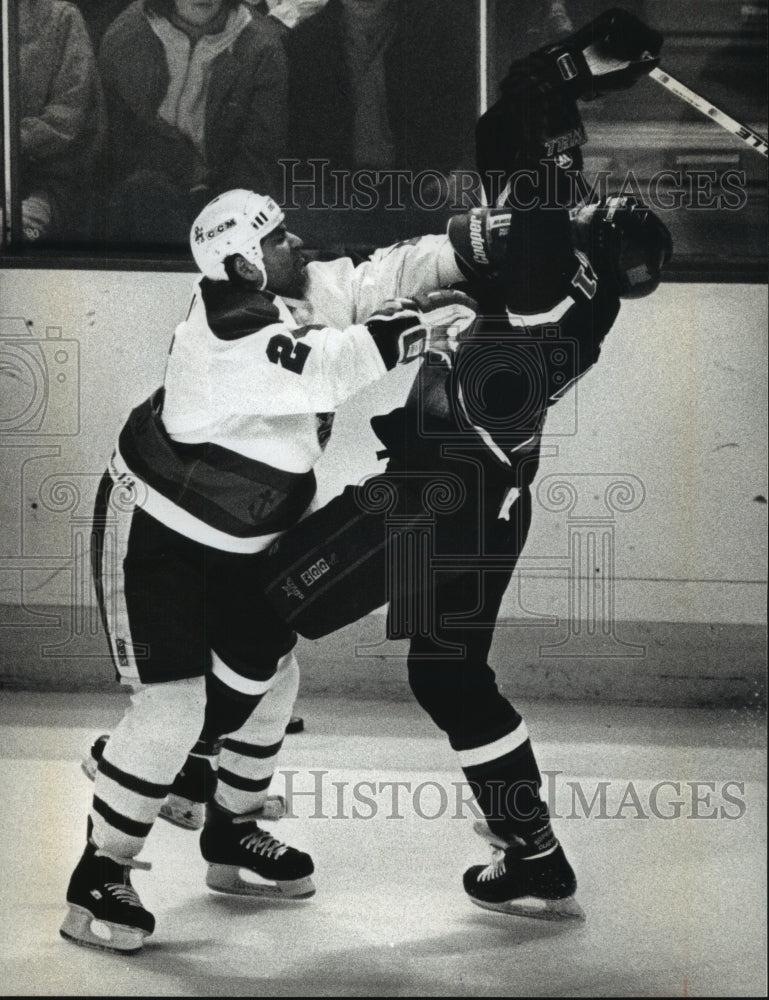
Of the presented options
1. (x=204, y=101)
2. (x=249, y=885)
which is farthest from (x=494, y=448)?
(x=249, y=885)

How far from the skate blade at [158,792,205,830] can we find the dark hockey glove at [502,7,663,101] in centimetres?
146

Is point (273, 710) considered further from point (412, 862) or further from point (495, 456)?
point (495, 456)

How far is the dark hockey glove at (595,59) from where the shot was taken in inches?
93.2

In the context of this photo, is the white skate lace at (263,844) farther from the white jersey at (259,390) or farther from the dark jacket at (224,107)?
the dark jacket at (224,107)

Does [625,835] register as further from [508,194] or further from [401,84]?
[401,84]

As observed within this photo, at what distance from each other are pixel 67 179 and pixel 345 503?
0.80 meters

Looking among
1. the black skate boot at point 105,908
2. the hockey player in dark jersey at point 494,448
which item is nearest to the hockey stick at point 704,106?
the hockey player in dark jersey at point 494,448

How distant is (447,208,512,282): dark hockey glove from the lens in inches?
93.5

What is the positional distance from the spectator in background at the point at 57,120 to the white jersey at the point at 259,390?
0.30 m

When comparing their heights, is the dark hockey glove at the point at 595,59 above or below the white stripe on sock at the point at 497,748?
above

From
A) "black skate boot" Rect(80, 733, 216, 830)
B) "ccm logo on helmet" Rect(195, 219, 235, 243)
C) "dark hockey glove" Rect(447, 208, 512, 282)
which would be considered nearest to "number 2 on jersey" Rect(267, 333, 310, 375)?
"ccm logo on helmet" Rect(195, 219, 235, 243)

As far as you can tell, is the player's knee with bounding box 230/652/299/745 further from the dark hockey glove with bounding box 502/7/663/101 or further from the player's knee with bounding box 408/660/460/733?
the dark hockey glove with bounding box 502/7/663/101

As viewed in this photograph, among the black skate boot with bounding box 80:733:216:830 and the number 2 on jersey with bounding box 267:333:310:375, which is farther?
the black skate boot with bounding box 80:733:216:830

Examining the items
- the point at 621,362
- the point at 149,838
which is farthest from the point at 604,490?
the point at 149,838
